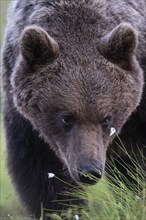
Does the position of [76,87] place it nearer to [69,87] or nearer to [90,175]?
[69,87]

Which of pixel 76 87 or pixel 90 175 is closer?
pixel 90 175

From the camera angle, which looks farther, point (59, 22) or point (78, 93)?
point (59, 22)

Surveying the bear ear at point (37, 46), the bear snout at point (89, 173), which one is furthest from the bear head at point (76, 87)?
the bear snout at point (89, 173)

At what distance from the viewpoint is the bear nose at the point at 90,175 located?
22.4 feet

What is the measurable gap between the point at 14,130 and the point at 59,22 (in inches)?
49.4

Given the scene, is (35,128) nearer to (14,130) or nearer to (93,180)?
(14,130)

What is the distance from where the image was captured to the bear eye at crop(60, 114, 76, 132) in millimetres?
7414

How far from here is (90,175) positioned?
6.85 meters

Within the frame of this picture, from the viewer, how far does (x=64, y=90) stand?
7496mm

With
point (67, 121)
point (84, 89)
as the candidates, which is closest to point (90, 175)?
point (67, 121)

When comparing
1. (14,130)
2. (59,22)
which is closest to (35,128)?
(14,130)

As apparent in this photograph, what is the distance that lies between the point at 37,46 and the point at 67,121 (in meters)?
0.74

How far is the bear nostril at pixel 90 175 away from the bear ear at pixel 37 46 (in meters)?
1.28

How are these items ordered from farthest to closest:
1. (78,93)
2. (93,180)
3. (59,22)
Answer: (59,22) → (78,93) → (93,180)
